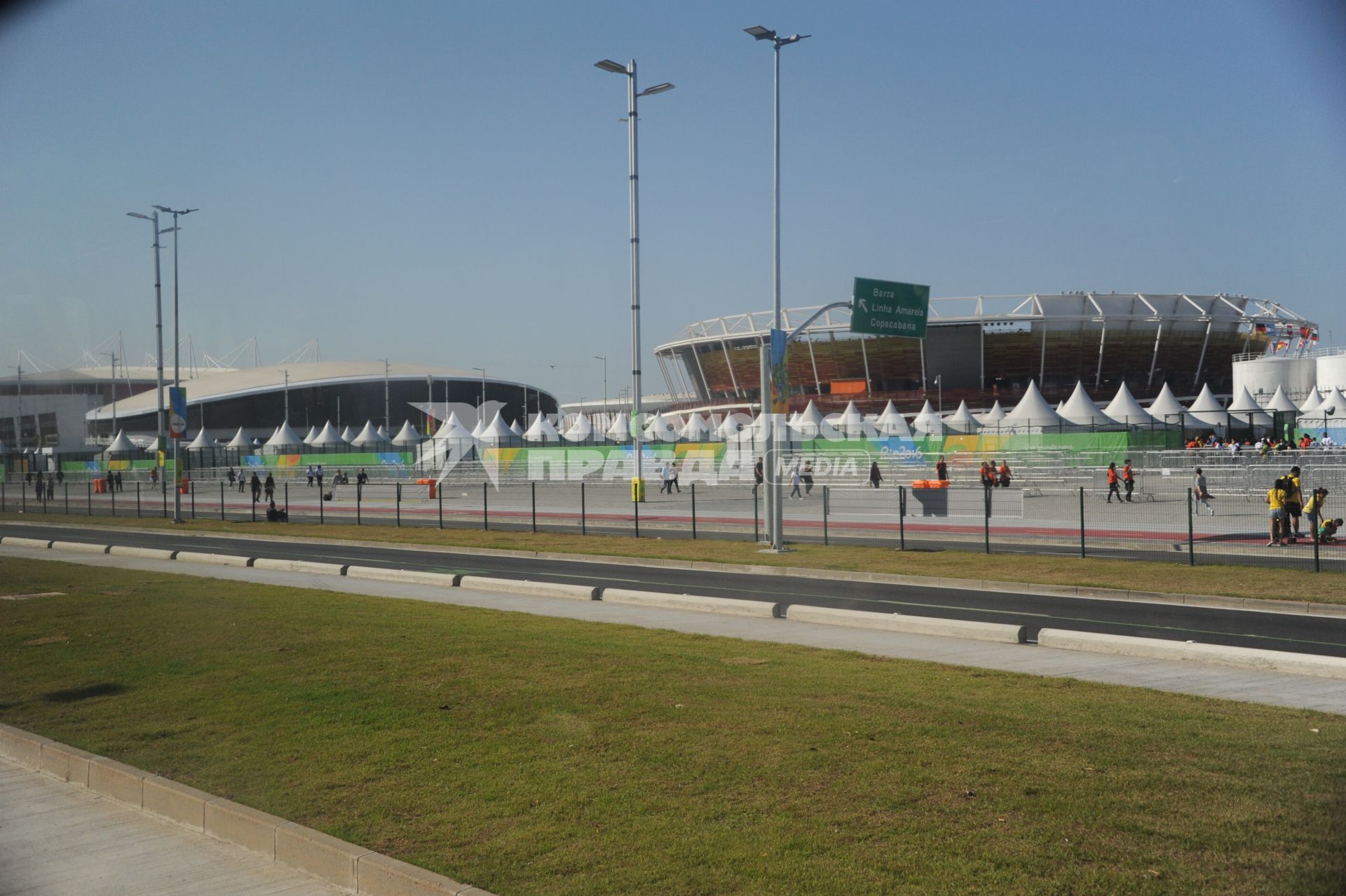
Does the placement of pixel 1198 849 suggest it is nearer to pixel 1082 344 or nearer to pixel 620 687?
pixel 620 687

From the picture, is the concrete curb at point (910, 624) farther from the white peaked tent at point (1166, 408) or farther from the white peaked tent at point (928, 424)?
the white peaked tent at point (1166, 408)

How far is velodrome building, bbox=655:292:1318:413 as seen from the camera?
3964 inches

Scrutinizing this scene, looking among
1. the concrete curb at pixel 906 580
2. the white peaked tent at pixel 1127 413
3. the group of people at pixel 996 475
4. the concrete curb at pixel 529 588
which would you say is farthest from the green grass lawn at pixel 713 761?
the white peaked tent at pixel 1127 413

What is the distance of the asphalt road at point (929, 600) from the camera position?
14.0 metres

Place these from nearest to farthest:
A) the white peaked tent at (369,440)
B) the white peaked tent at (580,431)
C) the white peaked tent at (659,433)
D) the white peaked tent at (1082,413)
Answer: the white peaked tent at (1082,413), the white peaked tent at (659,433), the white peaked tent at (580,431), the white peaked tent at (369,440)

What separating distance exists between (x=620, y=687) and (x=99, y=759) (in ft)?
12.7

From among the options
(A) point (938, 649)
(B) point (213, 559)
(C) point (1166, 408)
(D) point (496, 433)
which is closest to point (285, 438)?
(D) point (496, 433)

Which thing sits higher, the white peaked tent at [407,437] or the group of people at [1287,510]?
the white peaked tent at [407,437]

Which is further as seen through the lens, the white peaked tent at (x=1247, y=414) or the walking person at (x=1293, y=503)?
the white peaked tent at (x=1247, y=414)

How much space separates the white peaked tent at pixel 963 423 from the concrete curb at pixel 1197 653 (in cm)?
5109

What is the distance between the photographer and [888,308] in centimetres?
2950

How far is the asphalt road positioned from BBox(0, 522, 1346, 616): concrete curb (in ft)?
0.88

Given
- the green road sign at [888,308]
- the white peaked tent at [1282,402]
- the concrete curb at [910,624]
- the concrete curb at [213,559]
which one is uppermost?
the green road sign at [888,308]

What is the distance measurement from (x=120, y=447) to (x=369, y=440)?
28.7 meters
